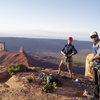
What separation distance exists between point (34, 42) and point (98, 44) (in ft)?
364

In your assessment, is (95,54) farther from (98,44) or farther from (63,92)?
(63,92)

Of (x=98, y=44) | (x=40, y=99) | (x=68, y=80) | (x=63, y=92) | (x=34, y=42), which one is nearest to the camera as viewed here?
(x=98, y=44)

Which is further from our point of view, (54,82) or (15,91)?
(54,82)

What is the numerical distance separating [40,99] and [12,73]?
4586 mm

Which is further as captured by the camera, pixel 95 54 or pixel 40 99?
pixel 40 99

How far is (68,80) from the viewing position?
1141cm

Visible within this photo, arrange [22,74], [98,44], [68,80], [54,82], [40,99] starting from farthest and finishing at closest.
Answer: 1. [22,74]
2. [68,80]
3. [54,82]
4. [40,99]
5. [98,44]

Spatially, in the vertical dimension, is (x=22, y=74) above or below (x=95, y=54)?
below

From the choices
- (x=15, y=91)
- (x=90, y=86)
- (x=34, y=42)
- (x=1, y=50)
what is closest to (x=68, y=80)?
(x=90, y=86)

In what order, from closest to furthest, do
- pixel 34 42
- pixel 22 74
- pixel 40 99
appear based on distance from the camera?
pixel 40 99, pixel 22 74, pixel 34 42

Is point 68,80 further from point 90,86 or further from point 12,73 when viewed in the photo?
point 12,73

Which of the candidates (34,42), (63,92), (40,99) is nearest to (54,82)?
(63,92)

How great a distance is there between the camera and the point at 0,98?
9.12 meters

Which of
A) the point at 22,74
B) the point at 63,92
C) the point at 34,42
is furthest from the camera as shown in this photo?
the point at 34,42
